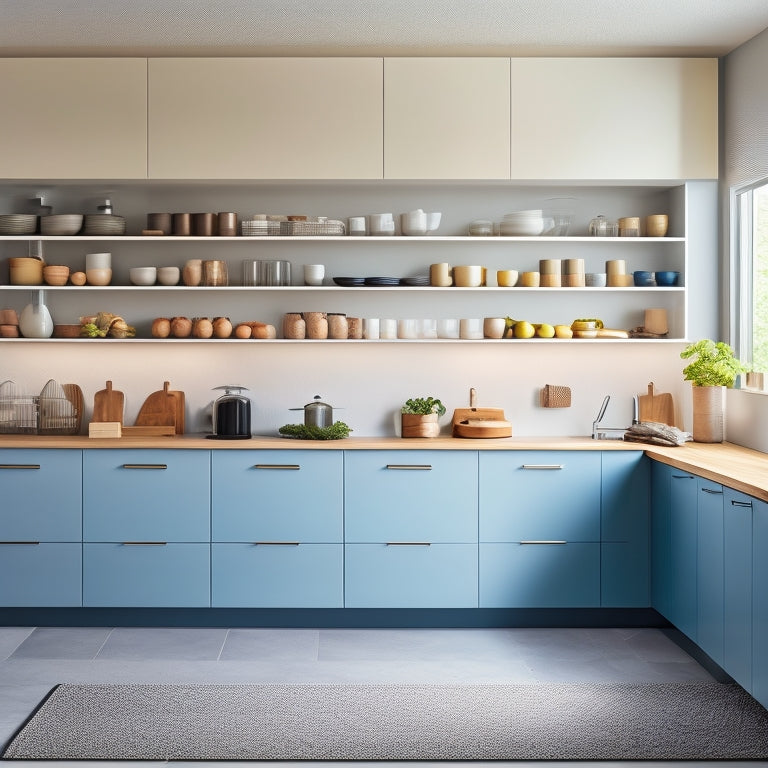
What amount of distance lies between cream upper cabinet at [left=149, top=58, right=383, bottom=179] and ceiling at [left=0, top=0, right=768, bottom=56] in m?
0.11

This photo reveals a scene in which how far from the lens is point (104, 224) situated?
4691 millimetres

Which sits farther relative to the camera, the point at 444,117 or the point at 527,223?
the point at 527,223

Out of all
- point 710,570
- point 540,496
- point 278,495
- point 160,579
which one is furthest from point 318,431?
point 710,570

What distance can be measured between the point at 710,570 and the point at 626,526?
0.79 meters

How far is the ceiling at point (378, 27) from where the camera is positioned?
157 inches

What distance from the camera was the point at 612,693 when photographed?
11.6ft

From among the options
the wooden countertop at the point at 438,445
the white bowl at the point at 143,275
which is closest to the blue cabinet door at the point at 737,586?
the wooden countertop at the point at 438,445

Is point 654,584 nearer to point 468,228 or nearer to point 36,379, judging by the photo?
point 468,228

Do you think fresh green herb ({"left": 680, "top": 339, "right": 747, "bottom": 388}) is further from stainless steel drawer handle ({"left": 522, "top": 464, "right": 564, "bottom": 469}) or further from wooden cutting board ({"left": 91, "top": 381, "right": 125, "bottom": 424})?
wooden cutting board ({"left": 91, "top": 381, "right": 125, "bottom": 424})

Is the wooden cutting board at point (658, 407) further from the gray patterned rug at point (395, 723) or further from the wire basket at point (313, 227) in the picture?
the wire basket at point (313, 227)

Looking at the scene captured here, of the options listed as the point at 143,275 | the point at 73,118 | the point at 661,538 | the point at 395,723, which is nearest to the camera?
the point at 395,723

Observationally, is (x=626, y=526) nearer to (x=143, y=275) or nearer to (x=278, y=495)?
(x=278, y=495)

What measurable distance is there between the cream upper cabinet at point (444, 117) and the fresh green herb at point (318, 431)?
1.34 metres

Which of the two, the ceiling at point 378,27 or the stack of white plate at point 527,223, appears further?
the stack of white plate at point 527,223
